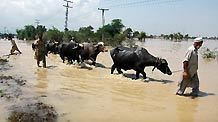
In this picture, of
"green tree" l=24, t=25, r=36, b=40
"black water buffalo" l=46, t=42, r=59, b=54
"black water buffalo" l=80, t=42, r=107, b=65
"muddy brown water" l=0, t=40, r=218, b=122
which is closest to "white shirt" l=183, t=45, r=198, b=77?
"muddy brown water" l=0, t=40, r=218, b=122

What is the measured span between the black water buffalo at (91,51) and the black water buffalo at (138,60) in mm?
3727

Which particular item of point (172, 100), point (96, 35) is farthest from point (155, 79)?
point (96, 35)

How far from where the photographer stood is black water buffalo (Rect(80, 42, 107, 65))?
1831 centimetres

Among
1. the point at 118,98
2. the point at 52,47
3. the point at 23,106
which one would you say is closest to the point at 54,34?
the point at 52,47

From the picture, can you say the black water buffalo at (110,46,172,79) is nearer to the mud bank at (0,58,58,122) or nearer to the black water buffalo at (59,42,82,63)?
the mud bank at (0,58,58,122)

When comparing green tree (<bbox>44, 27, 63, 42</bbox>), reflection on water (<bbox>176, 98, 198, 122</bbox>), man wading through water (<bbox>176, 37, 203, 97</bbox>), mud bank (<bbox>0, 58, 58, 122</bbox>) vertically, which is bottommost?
reflection on water (<bbox>176, 98, 198, 122</bbox>)

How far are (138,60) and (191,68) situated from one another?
3493 millimetres

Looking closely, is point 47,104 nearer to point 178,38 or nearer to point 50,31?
point 50,31

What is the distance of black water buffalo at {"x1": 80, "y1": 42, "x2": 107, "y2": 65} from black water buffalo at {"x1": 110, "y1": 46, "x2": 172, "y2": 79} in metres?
3.73

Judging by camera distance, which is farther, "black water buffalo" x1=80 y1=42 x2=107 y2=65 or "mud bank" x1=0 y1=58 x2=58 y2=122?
"black water buffalo" x1=80 y1=42 x2=107 y2=65

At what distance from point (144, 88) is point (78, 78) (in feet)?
10.2

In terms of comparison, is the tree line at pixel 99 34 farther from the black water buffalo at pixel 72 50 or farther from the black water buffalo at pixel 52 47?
the black water buffalo at pixel 72 50

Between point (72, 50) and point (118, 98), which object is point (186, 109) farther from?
point (72, 50)

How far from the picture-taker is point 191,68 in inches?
400
